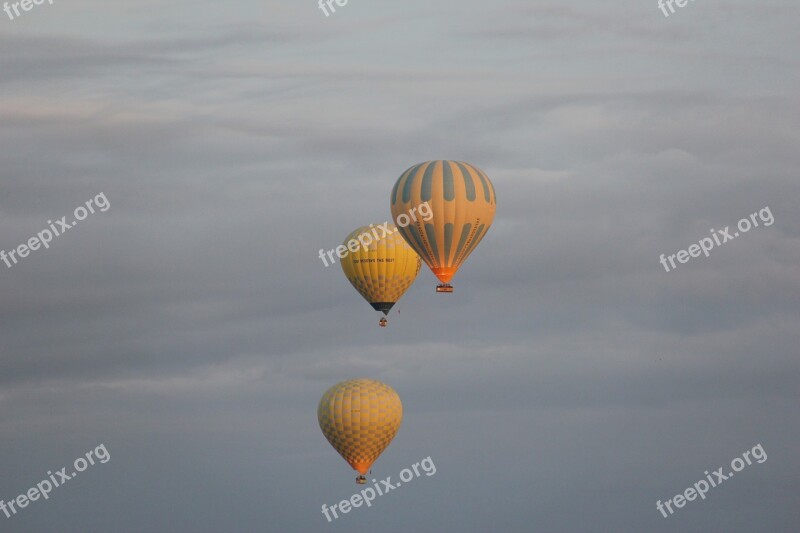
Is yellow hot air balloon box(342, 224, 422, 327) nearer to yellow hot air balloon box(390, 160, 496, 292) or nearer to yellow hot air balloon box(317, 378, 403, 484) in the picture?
yellow hot air balloon box(317, 378, 403, 484)

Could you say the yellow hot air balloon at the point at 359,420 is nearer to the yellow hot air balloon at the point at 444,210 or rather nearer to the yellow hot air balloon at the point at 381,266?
the yellow hot air balloon at the point at 381,266

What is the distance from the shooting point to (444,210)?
330 ft

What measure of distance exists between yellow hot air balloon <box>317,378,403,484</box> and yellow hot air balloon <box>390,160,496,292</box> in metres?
14.2

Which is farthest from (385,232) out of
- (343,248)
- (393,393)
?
(393,393)

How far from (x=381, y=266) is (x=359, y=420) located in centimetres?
921

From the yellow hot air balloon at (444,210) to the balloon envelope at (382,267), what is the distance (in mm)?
9912

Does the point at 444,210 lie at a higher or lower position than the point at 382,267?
higher

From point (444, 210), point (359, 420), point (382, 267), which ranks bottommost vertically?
point (359, 420)

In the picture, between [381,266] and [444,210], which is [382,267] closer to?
[381,266]

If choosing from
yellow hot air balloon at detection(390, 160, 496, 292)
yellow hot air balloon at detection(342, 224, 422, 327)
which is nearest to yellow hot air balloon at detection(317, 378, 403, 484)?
yellow hot air balloon at detection(342, 224, 422, 327)

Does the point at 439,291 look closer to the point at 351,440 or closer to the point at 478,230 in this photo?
the point at 478,230

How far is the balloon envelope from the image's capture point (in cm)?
11331

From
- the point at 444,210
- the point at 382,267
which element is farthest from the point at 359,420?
the point at 444,210

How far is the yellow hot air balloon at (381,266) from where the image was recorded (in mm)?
113312
